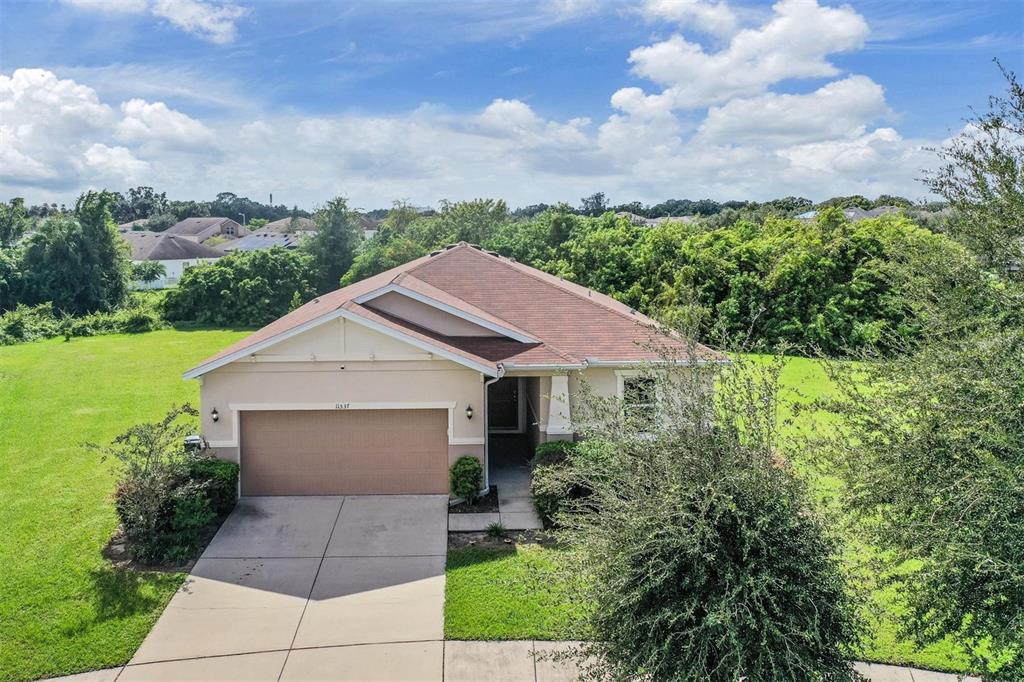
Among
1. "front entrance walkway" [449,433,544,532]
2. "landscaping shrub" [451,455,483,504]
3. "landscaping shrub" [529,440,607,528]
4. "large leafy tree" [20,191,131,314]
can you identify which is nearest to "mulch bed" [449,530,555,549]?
"front entrance walkway" [449,433,544,532]

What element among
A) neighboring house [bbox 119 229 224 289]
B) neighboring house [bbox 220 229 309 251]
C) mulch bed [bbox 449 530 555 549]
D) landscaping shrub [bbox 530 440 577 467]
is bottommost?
mulch bed [bbox 449 530 555 549]

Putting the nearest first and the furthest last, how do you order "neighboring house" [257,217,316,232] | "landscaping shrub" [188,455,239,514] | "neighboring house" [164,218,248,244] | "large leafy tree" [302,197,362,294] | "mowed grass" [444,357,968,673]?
"mowed grass" [444,357,968,673] < "landscaping shrub" [188,455,239,514] < "large leafy tree" [302,197,362,294] < "neighboring house" [257,217,316,232] < "neighboring house" [164,218,248,244]

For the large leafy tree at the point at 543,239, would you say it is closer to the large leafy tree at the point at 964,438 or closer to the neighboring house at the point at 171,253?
the large leafy tree at the point at 964,438

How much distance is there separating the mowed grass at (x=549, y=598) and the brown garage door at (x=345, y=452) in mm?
Result: 2821

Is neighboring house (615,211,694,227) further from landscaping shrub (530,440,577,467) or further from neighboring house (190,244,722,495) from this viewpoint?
neighboring house (190,244,722,495)

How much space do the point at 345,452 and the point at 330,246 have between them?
36157mm

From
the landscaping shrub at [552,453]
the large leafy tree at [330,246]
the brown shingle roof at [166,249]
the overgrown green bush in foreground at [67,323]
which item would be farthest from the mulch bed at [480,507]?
the brown shingle roof at [166,249]

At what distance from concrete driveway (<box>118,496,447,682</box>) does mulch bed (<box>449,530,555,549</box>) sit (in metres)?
0.28

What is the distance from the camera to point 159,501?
11430 millimetres

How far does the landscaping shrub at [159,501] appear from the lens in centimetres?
1134

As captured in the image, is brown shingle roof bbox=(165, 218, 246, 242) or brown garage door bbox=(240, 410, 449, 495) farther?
brown shingle roof bbox=(165, 218, 246, 242)

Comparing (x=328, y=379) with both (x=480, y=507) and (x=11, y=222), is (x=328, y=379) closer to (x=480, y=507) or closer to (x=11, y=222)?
(x=480, y=507)

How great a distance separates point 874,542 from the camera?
7047mm

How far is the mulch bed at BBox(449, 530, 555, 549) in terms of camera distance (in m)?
11.8
